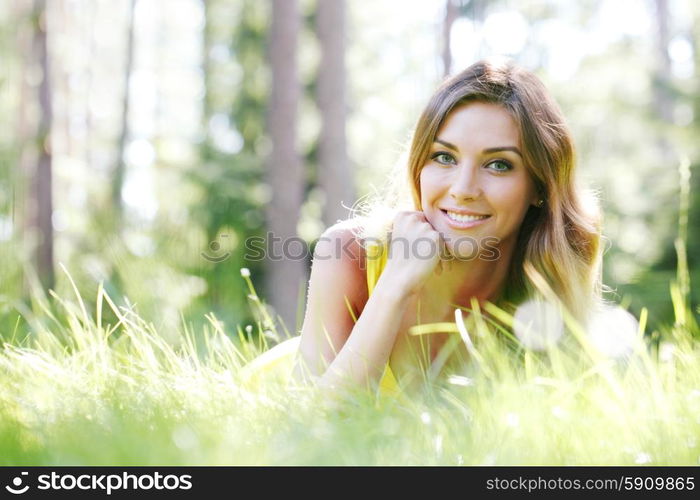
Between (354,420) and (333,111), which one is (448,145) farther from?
(333,111)

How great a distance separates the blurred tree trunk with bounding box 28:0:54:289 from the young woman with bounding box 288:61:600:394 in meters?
6.96

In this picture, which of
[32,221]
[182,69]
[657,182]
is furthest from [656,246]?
[182,69]

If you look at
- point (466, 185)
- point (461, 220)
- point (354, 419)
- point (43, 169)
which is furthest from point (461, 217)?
point (43, 169)

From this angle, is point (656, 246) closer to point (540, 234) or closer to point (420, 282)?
point (540, 234)

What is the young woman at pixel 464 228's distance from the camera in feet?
8.06

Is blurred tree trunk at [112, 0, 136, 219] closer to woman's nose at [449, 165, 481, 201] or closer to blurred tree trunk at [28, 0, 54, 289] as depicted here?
blurred tree trunk at [28, 0, 54, 289]

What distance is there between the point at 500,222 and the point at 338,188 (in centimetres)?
697

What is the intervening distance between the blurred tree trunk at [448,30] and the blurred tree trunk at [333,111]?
2450mm

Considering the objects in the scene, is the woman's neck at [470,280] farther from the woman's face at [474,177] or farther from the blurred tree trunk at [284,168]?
the blurred tree trunk at [284,168]

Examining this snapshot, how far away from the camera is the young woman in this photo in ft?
8.06

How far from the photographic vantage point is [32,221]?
945 centimetres

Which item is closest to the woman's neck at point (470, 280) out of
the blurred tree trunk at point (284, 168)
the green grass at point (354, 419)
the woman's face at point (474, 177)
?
the woman's face at point (474, 177)

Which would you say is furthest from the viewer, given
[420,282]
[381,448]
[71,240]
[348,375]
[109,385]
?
[71,240]

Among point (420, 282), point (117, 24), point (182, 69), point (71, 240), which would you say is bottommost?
point (71, 240)
